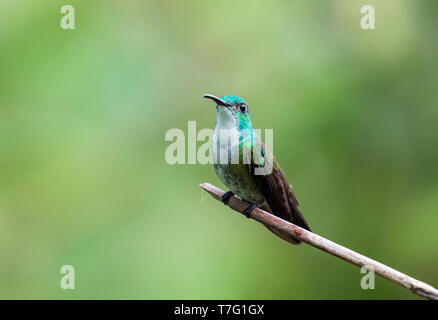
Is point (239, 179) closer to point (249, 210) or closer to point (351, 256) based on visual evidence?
point (249, 210)

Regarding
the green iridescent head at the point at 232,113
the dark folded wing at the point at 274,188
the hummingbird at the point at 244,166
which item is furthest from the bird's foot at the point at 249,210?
the green iridescent head at the point at 232,113

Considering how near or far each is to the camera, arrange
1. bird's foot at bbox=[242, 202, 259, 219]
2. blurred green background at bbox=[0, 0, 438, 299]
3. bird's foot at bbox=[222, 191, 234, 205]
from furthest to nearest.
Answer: blurred green background at bbox=[0, 0, 438, 299]
bird's foot at bbox=[222, 191, 234, 205]
bird's foot at bbox=[242, 202, 259, 219]

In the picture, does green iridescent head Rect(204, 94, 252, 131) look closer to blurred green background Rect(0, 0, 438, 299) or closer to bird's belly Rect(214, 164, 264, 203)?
bird's belly Rect(214, 164, 264, 203)

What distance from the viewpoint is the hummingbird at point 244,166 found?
11.0 ft

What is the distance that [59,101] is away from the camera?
188 inches

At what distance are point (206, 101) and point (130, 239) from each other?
165 cm

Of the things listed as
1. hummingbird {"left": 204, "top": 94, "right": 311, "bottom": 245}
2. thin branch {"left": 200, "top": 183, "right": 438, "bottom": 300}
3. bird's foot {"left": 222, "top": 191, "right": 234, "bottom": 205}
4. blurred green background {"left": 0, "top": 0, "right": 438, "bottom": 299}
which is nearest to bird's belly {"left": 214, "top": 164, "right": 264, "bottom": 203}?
hummingbird {"left": 204, "top": 94, "right": 311, "bottom": 245}

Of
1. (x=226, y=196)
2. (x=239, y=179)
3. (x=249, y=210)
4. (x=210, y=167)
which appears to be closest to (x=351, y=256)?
(x=249, y=210)

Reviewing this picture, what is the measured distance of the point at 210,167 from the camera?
190 inches

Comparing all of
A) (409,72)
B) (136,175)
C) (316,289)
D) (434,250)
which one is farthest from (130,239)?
(409,72)

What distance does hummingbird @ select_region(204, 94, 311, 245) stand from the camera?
11.0 ft

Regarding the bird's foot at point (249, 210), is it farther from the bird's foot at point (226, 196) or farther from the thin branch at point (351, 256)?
the bird's foot at point (226, 196)

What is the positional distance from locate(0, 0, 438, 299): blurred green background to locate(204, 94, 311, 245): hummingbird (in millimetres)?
1190

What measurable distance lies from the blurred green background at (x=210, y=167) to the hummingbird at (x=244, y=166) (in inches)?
46.9
